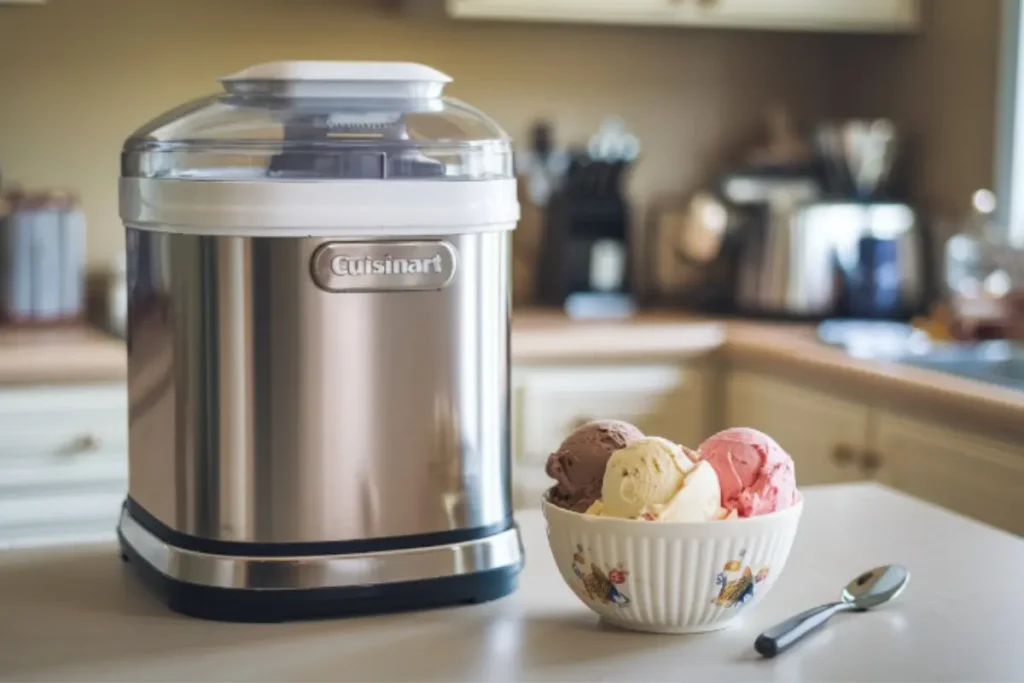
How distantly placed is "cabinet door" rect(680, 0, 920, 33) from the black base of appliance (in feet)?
6.40

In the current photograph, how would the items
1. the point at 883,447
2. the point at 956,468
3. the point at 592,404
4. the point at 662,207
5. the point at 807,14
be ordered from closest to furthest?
the point at 956,468, the point at 883,447, the point at 592,404, the point at 807,14, the point at 662,207

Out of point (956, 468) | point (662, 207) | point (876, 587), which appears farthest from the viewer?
point (662, 207)

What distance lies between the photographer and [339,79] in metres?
1.10

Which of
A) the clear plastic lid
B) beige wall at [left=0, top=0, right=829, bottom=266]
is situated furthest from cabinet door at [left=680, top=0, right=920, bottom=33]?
the clear plastic lid

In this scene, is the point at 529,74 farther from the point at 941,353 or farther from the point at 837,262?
the point at 941,353

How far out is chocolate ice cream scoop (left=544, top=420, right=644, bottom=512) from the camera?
1.02 metres

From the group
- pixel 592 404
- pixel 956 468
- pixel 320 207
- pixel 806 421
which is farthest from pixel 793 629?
pixel 592 404

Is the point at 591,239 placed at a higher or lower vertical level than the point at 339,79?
lower

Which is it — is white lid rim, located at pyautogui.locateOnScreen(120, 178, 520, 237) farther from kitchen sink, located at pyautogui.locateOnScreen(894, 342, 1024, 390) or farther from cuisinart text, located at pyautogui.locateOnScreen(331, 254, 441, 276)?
kitchen sink, located at pyautogui.locateOnScreen(894, 342, 1024, 390)

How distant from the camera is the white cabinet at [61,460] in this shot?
2.24 metres

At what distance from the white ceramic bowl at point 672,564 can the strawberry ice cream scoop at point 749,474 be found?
0.04ft

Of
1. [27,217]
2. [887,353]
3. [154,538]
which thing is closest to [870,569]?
[154,538]

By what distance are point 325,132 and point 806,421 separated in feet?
4.99

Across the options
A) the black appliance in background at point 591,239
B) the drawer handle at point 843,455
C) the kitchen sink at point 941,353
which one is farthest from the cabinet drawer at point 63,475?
Answer: the kitchen sink at point 941,353
